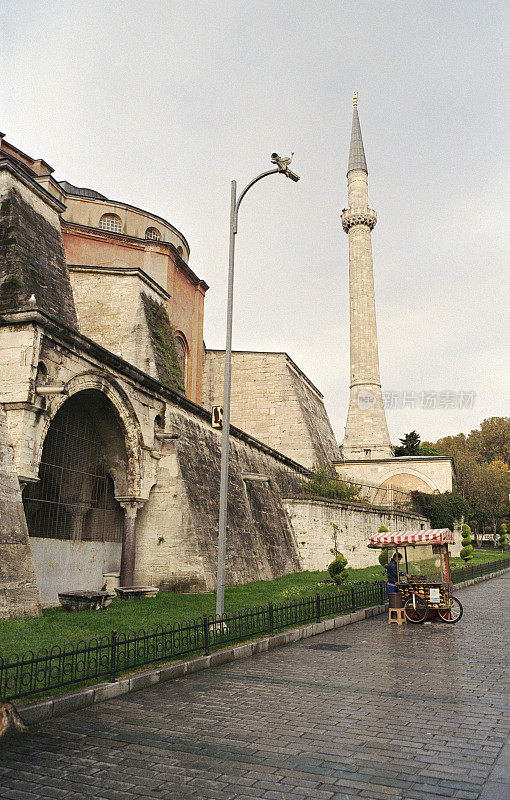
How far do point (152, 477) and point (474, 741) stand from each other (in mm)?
11077

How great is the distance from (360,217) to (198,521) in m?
38.5

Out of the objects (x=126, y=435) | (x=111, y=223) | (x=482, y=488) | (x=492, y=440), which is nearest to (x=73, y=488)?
(x=126, y=435)

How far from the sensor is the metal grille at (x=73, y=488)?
12.2 meters

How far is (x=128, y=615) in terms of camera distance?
34.4 feet

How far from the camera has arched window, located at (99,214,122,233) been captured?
26.3m

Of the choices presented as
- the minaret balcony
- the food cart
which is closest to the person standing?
the food cart

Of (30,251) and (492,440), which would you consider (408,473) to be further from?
(492,440)

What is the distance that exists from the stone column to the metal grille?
0.58 meters

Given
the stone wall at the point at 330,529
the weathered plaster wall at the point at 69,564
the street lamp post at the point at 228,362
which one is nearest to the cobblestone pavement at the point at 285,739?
the street lamp post at the point at 228,362

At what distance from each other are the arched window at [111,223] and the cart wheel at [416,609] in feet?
66.5

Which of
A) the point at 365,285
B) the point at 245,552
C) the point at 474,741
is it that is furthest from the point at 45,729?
the point at 365,285

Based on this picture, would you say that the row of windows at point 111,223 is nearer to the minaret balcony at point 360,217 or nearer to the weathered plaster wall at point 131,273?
the weathered plaster wall at point 131,273

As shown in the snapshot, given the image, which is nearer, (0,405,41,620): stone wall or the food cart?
(0,405,41,620): stone wall

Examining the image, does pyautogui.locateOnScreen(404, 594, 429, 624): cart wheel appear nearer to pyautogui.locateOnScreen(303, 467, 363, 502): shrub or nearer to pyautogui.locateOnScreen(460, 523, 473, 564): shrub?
pyautogui.locateOnScreen(303, 467, 363, 502): shrub
